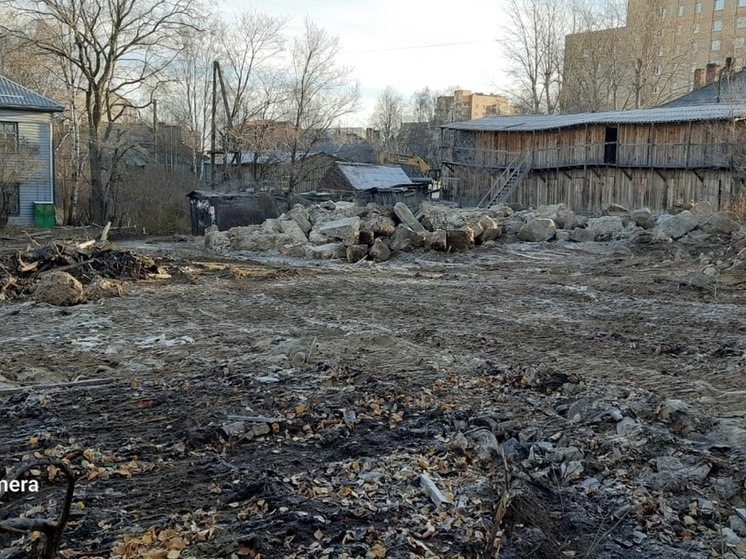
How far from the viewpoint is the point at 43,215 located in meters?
29.5

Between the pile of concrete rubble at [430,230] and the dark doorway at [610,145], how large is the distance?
1126 cm

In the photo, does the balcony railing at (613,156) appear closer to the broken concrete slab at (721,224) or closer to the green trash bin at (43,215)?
the broken concrete slab at (721,224)

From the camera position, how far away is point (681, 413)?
5711 millimetres

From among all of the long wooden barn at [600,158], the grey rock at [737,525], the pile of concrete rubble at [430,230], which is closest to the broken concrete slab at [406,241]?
the pile of concrete rubble at [430,230]

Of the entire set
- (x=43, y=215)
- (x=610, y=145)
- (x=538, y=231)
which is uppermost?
(x=610, y=145)

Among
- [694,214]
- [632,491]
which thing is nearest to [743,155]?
[694,214]

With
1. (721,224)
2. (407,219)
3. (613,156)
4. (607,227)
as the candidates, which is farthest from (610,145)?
(407,219)

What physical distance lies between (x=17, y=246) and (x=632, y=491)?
21.5m

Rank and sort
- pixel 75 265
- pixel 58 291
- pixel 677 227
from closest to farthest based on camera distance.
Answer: pixel 58 291 < pixel 75 265 < pixel 677 227

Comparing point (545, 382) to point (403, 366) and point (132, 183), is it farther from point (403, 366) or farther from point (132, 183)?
point (132, 183)

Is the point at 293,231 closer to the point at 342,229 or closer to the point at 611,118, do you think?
the point at 342,229

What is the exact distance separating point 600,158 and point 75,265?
26698mm

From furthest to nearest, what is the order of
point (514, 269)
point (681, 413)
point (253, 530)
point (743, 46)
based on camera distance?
1. point (743, 46)
2. point (514, 269)
3. point (681, 413)
4. point (253, 530)

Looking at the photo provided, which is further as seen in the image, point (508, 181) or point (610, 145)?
point (508, 181)
